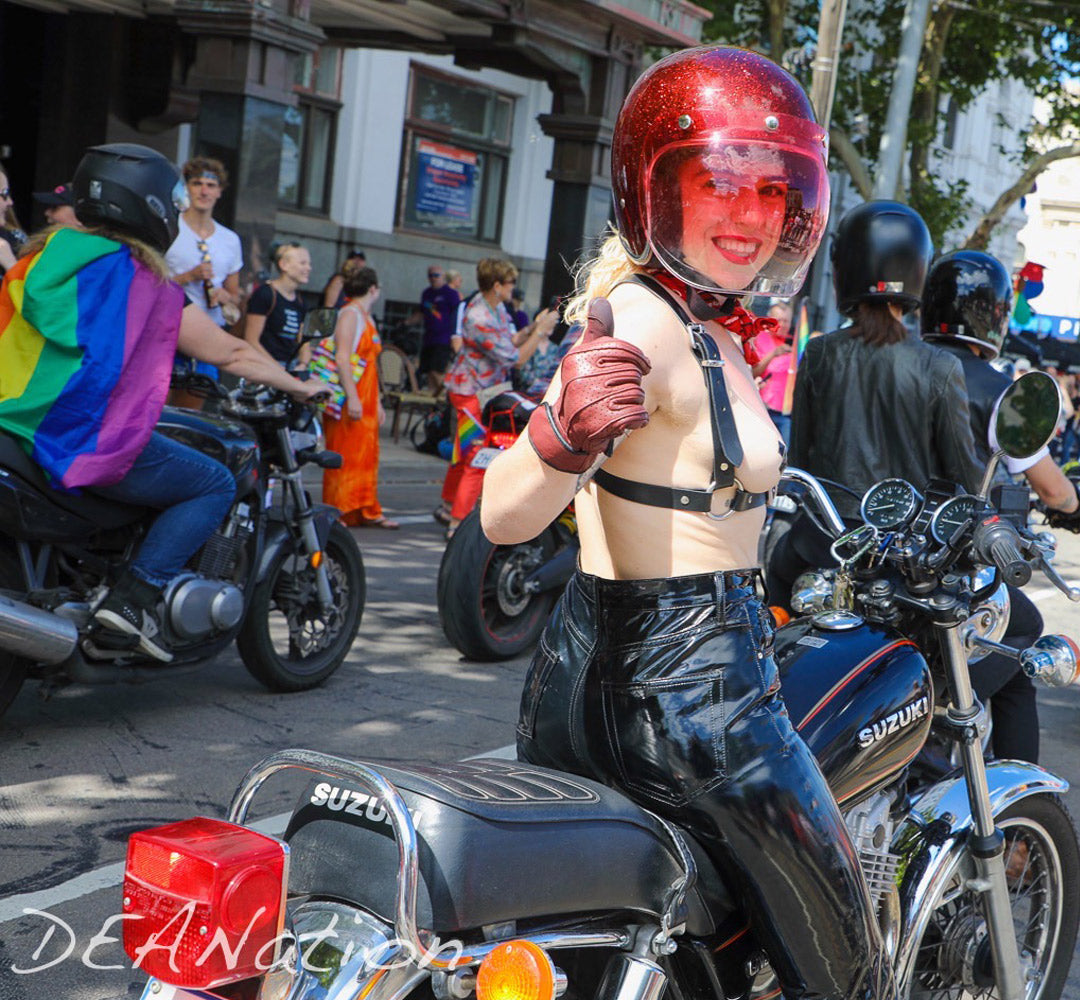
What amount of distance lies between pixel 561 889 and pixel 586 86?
12916 mm

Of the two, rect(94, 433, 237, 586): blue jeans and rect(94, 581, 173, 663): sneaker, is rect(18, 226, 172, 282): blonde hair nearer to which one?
rect(94, 433, 237, 586): blue jeans

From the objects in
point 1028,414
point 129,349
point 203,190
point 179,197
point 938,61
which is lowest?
point 129,349

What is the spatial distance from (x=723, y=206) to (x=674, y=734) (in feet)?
2.43

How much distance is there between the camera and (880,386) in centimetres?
407

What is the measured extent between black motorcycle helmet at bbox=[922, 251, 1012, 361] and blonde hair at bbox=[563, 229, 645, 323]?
2180mm

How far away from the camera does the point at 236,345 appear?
475cm

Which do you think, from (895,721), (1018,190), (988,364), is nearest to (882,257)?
(988,364)

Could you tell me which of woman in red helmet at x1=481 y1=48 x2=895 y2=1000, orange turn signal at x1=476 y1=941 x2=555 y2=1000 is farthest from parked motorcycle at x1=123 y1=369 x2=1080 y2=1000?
woman in red helmet at x1=481 y1=48 x2=895 y2=1000

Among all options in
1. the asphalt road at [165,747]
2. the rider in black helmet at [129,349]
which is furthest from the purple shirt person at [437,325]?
the rider in black helmet at [129,349]

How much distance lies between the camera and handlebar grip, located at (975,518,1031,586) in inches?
92.2

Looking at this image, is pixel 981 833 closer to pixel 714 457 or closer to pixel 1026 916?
pixel 1026 916

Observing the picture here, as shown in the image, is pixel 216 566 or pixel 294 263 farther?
pixel 294 263

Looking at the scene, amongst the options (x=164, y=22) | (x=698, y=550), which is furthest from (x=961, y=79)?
(x=698, y=550)

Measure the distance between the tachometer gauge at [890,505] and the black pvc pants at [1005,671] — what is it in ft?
2.42
